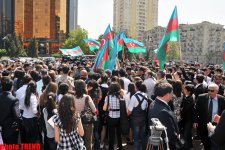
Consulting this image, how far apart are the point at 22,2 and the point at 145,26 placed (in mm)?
70891

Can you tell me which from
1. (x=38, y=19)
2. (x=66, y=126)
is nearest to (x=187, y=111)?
(x=66, y=126)

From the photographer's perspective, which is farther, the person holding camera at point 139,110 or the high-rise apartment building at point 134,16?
the high-rise apartment building at point 134,16

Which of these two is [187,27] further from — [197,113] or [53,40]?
[197,113]

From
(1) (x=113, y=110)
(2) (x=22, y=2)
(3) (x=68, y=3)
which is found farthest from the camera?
(3) (x=68, y=3)

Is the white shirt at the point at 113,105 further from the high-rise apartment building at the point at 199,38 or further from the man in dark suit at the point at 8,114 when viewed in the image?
the high-rise apartment building at the point at 199,38

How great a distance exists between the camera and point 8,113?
6.13 metres

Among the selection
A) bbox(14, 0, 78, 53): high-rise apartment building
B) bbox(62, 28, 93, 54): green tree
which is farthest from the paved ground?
bbox(14, 0, 78, 53): high-rise apartment building

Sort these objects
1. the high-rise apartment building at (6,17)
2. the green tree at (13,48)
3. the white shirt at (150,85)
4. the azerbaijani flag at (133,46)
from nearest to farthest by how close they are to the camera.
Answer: the white shirt at (150,85) → the azerbaijani flag at (133,46) → the green tree at (13,48) → the high-rise apartment building at (6,17)

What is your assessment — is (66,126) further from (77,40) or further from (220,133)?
(77,40)

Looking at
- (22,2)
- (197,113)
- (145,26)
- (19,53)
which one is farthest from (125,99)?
(145,26)

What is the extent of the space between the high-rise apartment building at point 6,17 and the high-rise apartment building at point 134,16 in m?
59.8

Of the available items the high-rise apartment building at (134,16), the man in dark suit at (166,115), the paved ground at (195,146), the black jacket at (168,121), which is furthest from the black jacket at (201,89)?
the high-rise apartment building at (134,16)

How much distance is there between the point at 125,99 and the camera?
299 inches

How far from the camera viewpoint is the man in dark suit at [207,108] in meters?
6.98
